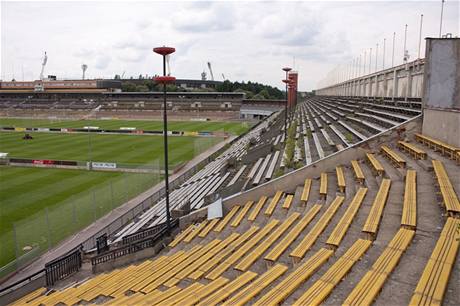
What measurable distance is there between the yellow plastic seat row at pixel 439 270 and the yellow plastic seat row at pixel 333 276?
1325 millimetres

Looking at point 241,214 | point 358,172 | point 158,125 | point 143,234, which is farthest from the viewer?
point 158,125

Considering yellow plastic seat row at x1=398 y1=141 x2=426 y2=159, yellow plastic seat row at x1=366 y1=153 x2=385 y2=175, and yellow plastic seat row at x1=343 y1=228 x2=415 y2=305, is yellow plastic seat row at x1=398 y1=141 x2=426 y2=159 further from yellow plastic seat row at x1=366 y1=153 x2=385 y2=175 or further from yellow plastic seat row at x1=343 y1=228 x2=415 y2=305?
yellow plastic seat row at x1=343 y1=228 x2=415 y2=305

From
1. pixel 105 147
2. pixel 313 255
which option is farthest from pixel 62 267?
pixel 105 147

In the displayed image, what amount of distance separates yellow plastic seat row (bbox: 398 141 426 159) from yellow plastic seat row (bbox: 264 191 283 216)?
4.87 meters

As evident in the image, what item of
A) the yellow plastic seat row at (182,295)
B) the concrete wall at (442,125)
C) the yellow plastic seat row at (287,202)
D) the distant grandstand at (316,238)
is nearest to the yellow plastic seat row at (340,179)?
the distant grandstand at (316,238)

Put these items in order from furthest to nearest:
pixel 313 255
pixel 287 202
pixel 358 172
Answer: pixel 358 172 < pixel 287 202 < pixel 313 255

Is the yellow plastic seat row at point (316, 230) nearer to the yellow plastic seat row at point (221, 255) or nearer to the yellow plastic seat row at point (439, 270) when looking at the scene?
the yellow plastic seat row at point (221, 255)

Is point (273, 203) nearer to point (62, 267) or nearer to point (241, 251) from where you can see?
point (241, 251)

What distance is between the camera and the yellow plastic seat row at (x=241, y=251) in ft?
29.0

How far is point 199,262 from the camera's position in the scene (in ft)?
32.1

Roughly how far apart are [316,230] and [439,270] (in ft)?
11.2

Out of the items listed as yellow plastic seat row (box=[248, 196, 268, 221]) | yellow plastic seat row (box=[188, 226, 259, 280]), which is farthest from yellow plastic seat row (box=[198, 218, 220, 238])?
yellow plastic seat row (box=[188, 226, 259, 280])

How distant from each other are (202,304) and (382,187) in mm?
6616

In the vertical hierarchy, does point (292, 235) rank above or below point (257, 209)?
above
